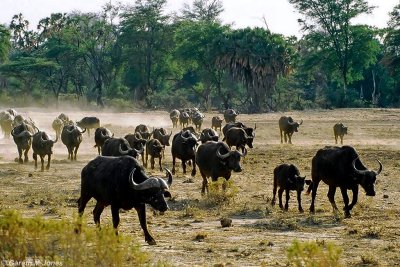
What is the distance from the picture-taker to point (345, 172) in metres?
14.8

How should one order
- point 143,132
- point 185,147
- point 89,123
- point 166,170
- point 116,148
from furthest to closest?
point 89,123
point 143,132
point 185,147
point 116,148
point 166,170

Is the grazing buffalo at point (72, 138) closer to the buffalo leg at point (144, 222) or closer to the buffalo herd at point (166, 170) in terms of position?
the buffalo herd at point (166, 170)

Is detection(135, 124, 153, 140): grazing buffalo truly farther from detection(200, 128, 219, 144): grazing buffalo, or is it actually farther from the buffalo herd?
detection(200, 128, 219, 144): grazing buffalo

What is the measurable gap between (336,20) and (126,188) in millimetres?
62224

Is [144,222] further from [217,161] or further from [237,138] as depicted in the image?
[237,138]

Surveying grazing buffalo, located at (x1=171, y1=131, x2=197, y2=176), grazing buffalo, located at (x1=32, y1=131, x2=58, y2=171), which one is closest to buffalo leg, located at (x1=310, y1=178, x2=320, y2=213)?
grazing buffalo, located at (x1=171, y1=131, x2=197, y2=176)

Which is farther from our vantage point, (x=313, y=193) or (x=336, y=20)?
(x=336, y=20)

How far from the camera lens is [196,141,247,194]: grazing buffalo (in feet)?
55.2

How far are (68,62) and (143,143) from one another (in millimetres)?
58696

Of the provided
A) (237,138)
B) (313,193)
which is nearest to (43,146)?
(237,138)

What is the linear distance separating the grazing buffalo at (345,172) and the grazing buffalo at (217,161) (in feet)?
7.80

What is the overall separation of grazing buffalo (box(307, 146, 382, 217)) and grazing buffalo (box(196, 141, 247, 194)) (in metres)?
2.38

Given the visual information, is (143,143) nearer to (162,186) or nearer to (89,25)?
(162,186)

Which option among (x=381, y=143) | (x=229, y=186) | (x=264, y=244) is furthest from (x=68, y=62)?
(x=264, y=244)
